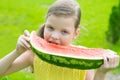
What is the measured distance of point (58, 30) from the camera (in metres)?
3.61

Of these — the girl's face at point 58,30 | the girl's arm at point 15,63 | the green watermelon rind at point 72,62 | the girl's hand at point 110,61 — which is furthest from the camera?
the girl's arm at point 15,63

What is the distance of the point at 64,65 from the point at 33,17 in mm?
10752

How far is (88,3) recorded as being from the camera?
1578cm

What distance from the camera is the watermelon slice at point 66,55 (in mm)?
3508

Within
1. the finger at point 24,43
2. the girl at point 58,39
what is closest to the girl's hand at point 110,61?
the girl at point 58,39

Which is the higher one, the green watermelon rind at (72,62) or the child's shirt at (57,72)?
the green watermelon rind at (72,62)

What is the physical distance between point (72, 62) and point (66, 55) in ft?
0.33

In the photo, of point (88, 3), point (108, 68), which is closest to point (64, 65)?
point (108, 68)

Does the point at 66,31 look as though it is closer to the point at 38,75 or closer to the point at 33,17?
the point at 38,75

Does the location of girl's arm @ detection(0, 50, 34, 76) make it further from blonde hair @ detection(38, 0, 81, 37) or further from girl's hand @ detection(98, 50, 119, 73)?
girl's hand @ detection(98, 50, 119, 73)

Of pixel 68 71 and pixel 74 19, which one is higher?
pixel 74 19

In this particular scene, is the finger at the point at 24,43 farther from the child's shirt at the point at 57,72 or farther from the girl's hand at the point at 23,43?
the child's shirt at the point at 57,72

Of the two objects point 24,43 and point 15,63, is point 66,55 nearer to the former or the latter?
point 24,43

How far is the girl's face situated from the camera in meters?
3.59
